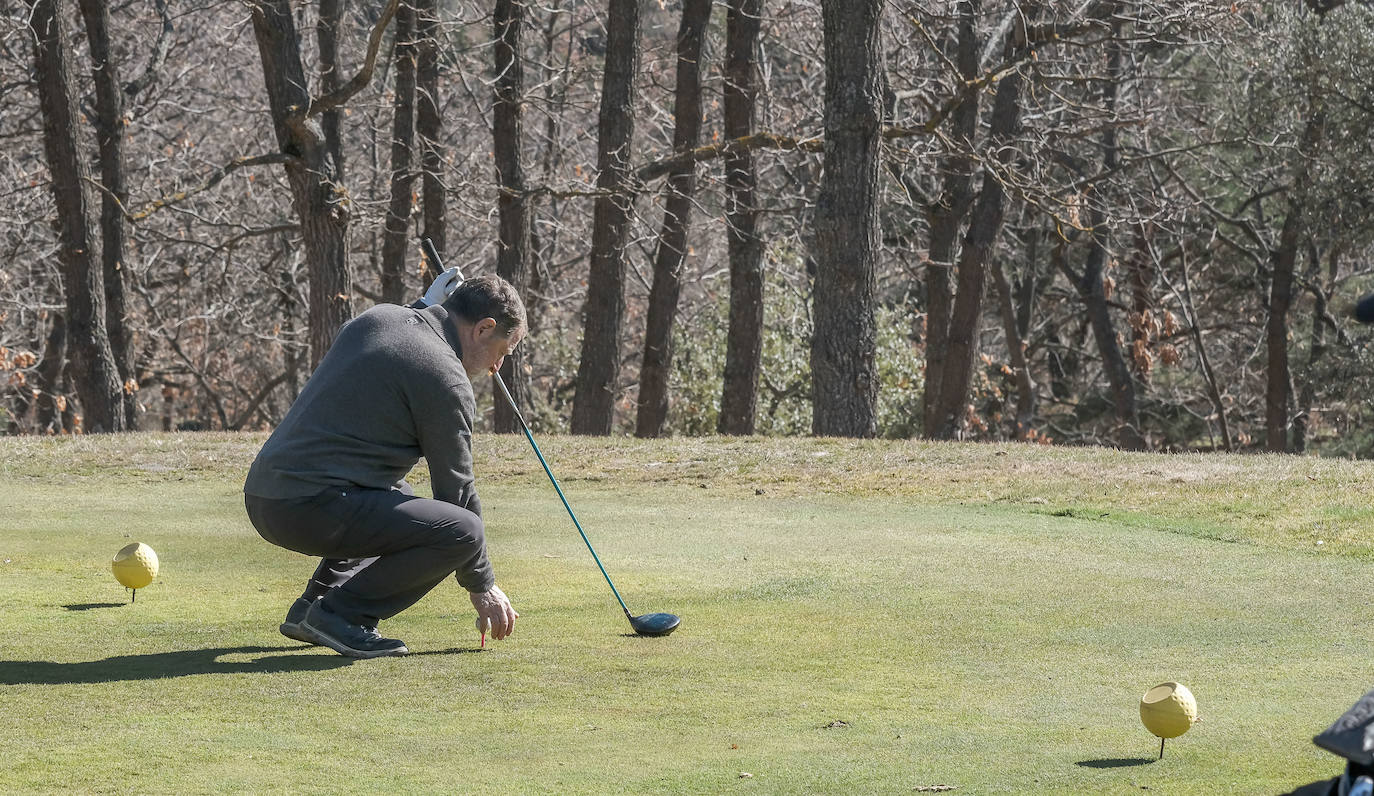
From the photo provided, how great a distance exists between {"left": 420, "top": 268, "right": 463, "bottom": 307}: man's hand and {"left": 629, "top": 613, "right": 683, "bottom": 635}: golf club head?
1507 millimetres

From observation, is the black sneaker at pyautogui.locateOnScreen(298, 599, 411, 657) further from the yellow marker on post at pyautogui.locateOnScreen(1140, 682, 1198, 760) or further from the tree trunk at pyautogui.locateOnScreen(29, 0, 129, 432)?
the tree trunk at pyautogui.locateOnScreen(29, 0, 129, 432)

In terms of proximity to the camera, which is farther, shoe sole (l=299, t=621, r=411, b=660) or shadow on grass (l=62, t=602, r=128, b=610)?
shadow on grass (l=62, t=602, r=128, b=610)

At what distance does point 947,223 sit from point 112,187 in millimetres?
12554

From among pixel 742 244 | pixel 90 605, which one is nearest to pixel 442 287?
pixel 90 605

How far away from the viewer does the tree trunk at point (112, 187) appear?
2230 centimetres

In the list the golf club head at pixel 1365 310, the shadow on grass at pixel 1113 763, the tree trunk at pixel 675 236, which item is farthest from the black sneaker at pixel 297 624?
the tree trunk at pixel 675 236

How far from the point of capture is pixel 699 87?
2231 cm

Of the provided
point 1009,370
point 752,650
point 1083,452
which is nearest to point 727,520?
point 752,650

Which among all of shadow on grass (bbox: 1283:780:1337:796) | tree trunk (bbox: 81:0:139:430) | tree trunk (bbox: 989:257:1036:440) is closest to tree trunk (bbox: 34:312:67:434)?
tree trunk (bbox: 81:0:139:430)

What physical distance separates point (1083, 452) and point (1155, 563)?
6.16 m

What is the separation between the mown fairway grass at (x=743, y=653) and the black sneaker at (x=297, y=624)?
0.08 m

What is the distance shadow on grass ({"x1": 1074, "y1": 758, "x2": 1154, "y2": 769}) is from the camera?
4176 millimetres

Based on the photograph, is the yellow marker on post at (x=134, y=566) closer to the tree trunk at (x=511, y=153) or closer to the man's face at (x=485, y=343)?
the man's face at (x=485, y=343)

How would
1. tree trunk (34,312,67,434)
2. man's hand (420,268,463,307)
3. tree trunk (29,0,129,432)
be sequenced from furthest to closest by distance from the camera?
tree trunk (34,312,67,434) < tree trunk (29,0,129,432) < man's hand (420,268,463,307)
